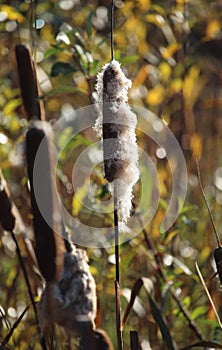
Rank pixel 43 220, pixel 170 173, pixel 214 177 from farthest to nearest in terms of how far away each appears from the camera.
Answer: pixel 214 177, pixel 170 173, pixel 43 220

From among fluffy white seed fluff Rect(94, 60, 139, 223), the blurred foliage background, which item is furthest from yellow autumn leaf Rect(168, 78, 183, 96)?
fluffy white seed fluff Rect(94, 60, 139, 223)

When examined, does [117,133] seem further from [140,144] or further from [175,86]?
[175,86]

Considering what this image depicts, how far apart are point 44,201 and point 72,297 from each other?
13 cm

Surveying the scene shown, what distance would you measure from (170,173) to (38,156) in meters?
0.78

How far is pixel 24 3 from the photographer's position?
1.47 m

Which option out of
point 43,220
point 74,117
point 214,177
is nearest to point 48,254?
point 43,220

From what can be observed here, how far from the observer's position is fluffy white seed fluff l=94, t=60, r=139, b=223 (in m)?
0.70

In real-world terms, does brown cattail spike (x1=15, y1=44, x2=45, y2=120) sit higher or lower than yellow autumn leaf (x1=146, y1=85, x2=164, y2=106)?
lower

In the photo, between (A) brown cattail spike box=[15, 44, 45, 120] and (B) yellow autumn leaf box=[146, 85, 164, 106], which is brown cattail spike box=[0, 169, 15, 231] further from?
(B) yellow autumn leaf box=[146, 85, 164, 106]

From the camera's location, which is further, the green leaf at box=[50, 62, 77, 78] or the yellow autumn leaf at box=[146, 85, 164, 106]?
the yellow autumn leaf at box=[146, 85, 164, 106]

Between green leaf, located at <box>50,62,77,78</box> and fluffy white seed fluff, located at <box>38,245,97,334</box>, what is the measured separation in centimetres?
38

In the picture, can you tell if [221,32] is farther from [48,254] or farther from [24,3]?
[48,254]

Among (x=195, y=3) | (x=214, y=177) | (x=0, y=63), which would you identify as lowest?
(x=214, y=177)

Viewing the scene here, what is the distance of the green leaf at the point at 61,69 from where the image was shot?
1.16 m
